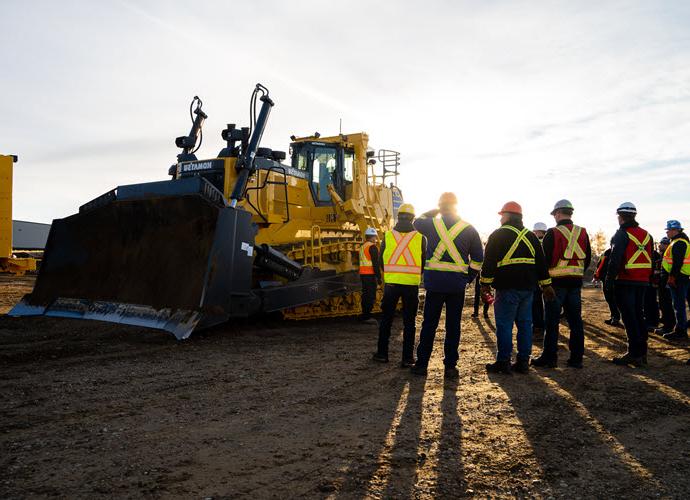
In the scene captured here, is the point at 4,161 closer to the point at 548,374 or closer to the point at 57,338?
the point at 57,338

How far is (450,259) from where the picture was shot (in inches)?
233

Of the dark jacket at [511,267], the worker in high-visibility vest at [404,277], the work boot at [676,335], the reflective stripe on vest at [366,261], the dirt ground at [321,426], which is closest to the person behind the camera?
the dirt ground at [321,426]

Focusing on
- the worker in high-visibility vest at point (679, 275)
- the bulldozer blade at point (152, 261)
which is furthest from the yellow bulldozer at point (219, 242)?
the worker in high-visibility vest at point (679, 275)

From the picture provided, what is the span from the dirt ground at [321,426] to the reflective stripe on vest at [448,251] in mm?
1165

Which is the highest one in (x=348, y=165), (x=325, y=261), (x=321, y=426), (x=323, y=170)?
(x=348, y=165)

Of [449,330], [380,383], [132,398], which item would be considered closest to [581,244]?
[449,330]

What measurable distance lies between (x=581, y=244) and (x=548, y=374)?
1.61m

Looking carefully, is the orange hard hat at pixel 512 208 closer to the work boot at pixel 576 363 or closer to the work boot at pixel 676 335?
the work boot at pixel 576 363

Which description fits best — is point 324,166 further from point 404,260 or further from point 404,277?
point 404,277

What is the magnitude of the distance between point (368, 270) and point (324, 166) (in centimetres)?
264

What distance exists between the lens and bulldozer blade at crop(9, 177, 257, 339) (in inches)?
280

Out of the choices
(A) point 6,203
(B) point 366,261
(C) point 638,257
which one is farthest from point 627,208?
(A) point 6,203

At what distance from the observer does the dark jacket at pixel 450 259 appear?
589 cm

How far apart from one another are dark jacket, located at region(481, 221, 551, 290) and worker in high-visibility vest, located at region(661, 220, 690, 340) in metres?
3.83
